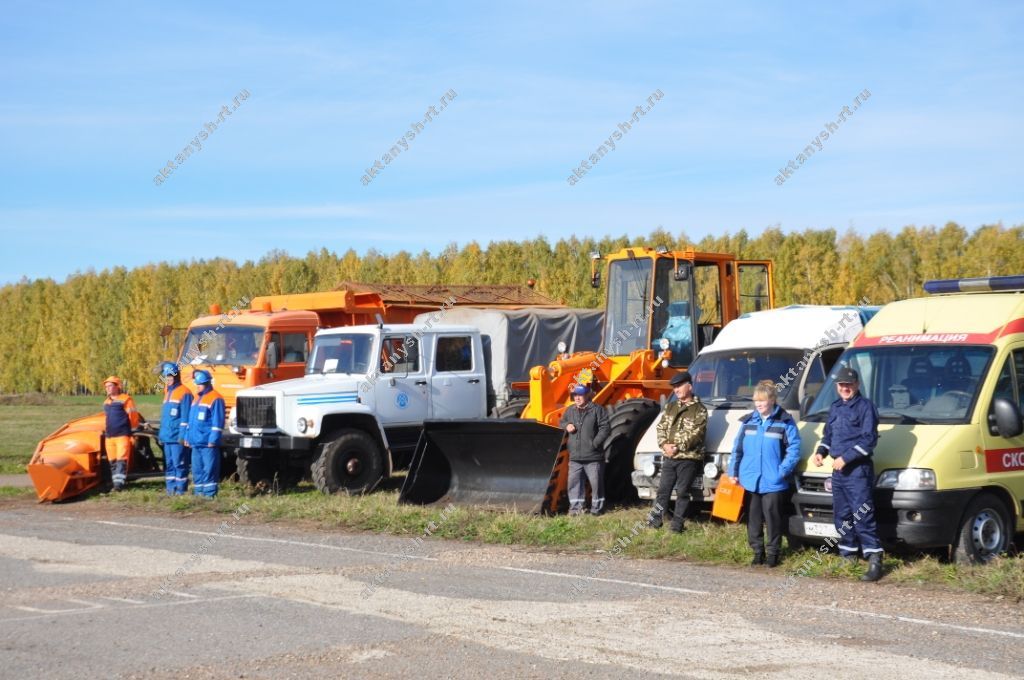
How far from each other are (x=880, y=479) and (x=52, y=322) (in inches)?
2366

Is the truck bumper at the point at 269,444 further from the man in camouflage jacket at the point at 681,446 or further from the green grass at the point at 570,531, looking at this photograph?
the man in camouflage jacket at the point at 681,446

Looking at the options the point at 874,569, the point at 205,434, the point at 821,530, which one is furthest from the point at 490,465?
the point at 874,569

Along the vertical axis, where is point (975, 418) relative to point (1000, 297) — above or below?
below

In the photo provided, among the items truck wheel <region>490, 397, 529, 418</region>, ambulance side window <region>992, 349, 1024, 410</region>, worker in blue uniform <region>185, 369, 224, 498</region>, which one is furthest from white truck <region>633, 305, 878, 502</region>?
worker in blue uniform <region>185, 369, 224, 498</region>

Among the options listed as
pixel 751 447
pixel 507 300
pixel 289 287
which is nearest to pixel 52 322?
pixel 289 287

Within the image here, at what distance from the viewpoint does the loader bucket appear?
14.4 metres

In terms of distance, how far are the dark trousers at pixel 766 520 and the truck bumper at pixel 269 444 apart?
7.67m

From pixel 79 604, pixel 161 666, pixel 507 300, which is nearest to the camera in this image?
pixel 161 666

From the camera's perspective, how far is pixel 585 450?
13.9 m

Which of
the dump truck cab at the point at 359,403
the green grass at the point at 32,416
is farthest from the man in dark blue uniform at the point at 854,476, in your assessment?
the green grass at the point at 32,416

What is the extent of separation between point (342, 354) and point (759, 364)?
663 centimetres

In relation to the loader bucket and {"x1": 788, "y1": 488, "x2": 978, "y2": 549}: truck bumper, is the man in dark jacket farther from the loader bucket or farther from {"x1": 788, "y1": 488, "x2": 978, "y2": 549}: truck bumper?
{"x1": 788, "y1": 488, "x2": 978, "y2": 549}: truck bumper

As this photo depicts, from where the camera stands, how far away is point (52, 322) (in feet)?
208

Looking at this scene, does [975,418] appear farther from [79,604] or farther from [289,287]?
[289,287]
